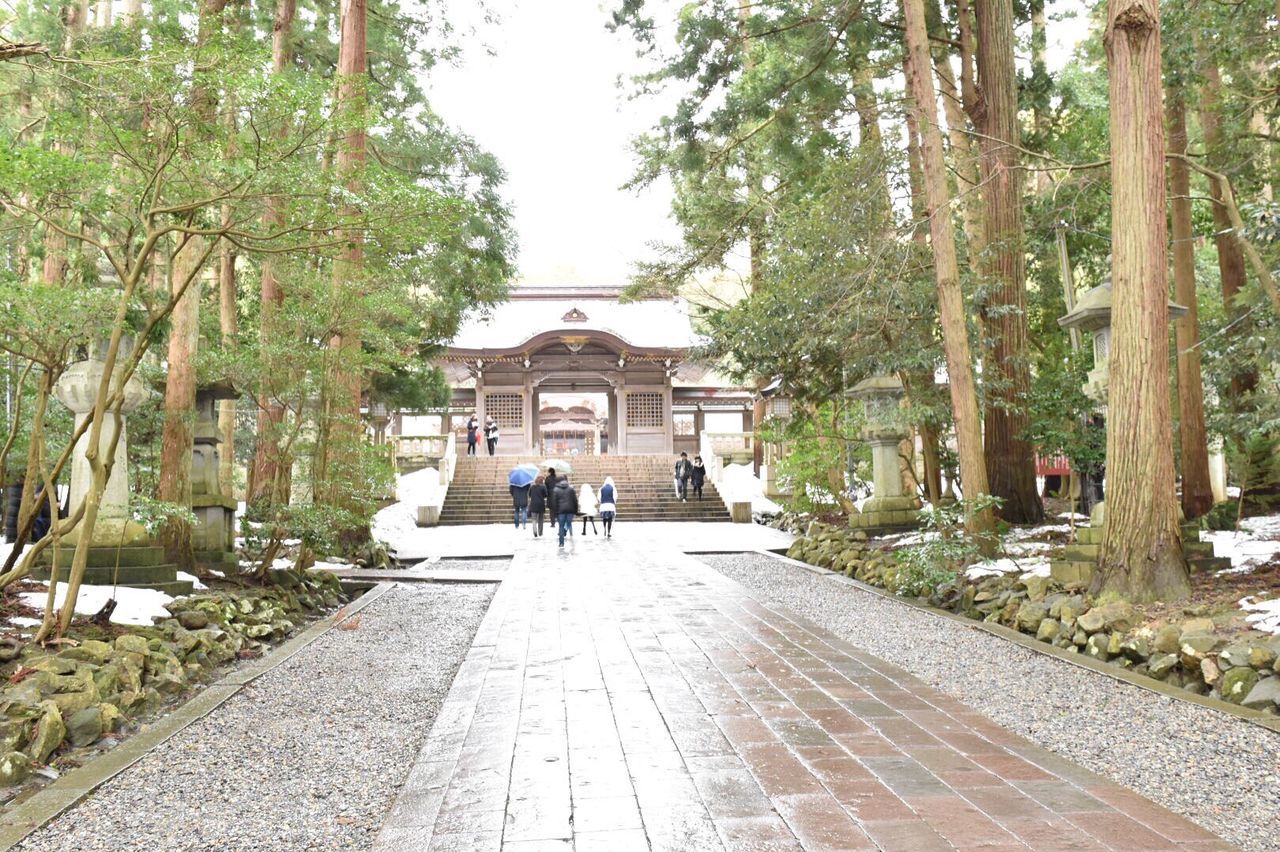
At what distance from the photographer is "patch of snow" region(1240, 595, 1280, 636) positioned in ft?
16.4

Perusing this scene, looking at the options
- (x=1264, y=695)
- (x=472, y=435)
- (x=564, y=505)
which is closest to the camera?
(x=1264, y=695)

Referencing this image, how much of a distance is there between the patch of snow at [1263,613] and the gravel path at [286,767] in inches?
180

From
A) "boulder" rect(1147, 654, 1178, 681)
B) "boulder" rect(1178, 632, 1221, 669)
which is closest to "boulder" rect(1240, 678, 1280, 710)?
"boulder" rect(1178, 632, 1221, 669)

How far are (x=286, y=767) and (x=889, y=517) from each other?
32.6 ft

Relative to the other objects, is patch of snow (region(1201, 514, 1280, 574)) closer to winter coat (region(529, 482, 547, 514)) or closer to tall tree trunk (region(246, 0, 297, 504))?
tall tree trunk (region(246, 0, 297, 504))

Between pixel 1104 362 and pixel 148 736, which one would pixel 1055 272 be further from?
pixel 148 736

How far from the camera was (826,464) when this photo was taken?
14859mm

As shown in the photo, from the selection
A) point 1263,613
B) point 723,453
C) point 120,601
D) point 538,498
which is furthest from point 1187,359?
point 723,453

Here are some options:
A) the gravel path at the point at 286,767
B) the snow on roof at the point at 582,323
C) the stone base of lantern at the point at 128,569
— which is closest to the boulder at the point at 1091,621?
the gravel path at the point at 286,767

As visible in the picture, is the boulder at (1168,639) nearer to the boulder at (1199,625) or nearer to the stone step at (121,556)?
the boulder at (1199,625)

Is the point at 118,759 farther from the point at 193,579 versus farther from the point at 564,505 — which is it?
the point at 564,505

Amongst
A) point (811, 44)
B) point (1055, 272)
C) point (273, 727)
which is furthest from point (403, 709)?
point (1055, 272)

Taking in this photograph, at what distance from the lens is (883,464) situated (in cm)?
1224

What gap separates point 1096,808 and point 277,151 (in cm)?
513
